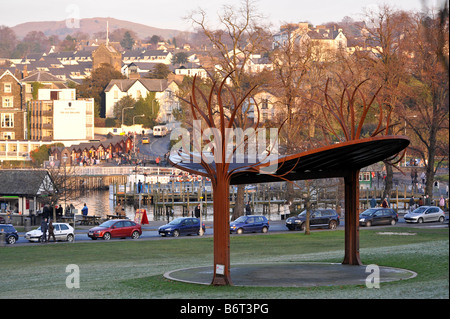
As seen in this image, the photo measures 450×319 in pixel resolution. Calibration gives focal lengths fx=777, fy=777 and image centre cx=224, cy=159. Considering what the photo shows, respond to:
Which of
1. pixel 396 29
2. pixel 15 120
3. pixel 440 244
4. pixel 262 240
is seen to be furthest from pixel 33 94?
pixel 440 244

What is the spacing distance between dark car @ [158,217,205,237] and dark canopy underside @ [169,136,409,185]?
2495 cm

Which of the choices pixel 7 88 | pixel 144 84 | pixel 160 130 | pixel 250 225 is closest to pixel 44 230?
pixel 250 225

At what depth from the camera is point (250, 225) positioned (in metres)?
54.3

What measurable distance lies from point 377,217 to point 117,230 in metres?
20.1

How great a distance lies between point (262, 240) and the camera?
155 feet

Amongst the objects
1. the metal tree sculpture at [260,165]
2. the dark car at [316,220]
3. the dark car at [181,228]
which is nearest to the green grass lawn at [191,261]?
the metal tree sculpture at [260,165]

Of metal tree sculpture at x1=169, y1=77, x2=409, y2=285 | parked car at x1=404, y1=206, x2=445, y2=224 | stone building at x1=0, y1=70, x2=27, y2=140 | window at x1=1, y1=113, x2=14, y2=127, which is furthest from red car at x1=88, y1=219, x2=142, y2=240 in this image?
window at x1=1, y1=113, x2=14, y2=127

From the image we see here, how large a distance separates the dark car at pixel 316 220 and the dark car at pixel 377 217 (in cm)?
256

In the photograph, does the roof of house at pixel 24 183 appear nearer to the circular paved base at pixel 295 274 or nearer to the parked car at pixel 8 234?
the parked car at pixel 8 234

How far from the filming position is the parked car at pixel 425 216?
197 ft

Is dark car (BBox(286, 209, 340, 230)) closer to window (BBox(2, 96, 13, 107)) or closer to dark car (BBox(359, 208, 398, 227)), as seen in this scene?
dark car (BBox(359, 208, 398, 227))

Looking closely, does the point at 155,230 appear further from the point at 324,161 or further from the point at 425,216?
the point at 324,161

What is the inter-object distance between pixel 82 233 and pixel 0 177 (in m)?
15.8
